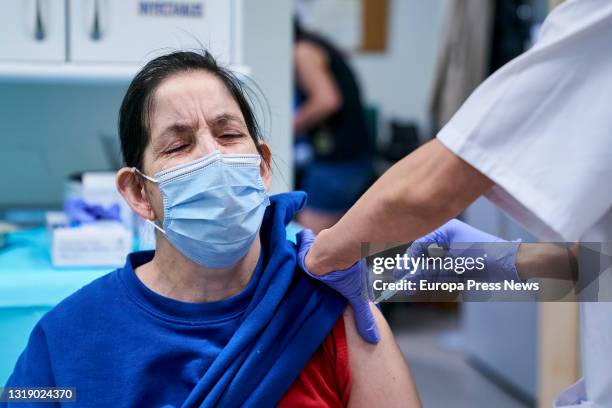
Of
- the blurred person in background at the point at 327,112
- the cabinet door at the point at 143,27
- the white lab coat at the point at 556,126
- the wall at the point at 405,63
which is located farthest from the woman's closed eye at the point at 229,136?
the wall at the point at 405,63

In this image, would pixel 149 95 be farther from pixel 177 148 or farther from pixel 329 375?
pixel 329 375

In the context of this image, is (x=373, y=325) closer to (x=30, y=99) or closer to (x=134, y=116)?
(x=134, y=116)

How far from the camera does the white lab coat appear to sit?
0.91 m

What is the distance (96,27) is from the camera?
1925 millimetres

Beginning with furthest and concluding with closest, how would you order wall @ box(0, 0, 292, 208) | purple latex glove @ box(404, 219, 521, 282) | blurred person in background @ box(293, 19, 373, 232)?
blurred person in background @ box(293, 19, 373, 232) → wall @ box(0, 0, 292, 208) → purple latex glove @ box(404, 219, 521, 282)

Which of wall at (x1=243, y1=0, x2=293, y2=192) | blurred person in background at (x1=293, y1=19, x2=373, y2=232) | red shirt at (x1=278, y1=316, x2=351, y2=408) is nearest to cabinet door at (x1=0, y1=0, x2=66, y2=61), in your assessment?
wall at (x1=243, y1=0, x2=293, y2=192)

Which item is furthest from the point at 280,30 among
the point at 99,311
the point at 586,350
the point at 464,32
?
the point at 464,32

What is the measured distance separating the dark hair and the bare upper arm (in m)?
0.38

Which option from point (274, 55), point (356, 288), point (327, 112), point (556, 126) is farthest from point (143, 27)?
point (327, 112)

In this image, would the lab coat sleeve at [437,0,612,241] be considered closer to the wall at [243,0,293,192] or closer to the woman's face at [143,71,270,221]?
the woman's face at [143,71,270,221]

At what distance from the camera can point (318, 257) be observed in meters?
1.22

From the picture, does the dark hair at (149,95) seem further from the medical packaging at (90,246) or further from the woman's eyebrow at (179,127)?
the medical packaging at (90,246)

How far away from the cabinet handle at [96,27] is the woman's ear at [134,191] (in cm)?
67

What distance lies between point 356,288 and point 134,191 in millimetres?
441
